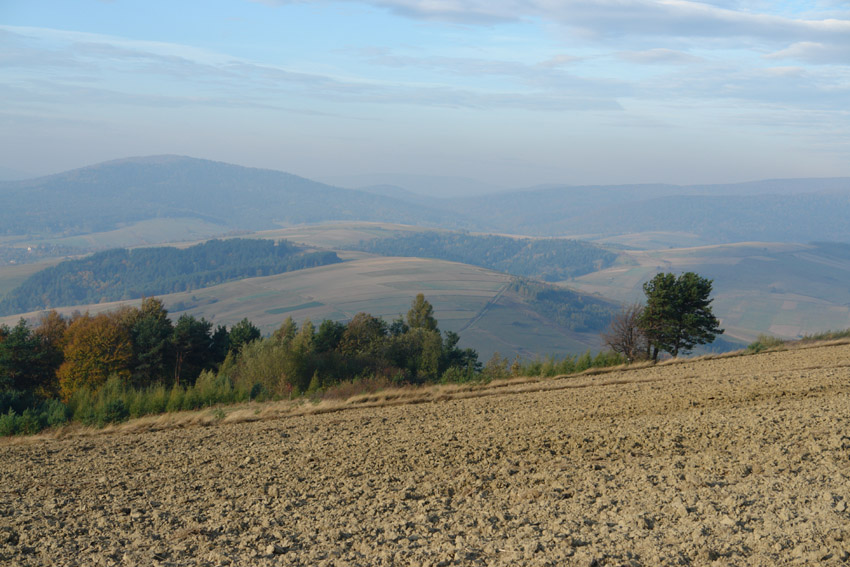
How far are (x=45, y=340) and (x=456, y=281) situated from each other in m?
158

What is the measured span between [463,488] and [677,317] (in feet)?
88.1

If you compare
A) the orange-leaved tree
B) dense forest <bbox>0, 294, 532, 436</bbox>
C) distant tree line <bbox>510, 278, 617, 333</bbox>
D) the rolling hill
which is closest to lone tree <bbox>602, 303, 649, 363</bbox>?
dense forest <bbox>0, 294, 532, 436</bbox>

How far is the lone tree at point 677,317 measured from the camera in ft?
112

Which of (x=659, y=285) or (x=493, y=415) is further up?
(x=659, y=285)

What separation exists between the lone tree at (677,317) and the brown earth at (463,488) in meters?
16.0

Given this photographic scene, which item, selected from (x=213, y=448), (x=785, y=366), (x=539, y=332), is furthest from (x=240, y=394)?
(x=539, y=332)

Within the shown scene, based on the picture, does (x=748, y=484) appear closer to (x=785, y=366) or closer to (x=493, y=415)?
(x=493, y=415)

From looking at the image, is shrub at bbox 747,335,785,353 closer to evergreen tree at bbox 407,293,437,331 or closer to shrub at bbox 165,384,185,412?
shrub at bbox 165,384,185,412

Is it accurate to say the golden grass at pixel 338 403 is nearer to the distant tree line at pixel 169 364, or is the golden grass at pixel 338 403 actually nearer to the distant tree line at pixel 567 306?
the distant tree line at pixel 169 364

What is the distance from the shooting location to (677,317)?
34.3 m

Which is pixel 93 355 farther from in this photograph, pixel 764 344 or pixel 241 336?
pixel 764 344

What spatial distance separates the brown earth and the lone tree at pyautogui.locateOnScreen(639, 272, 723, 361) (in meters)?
16.0

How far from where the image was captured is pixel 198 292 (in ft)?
623

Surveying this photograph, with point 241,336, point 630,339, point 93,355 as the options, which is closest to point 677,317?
point 630,339
